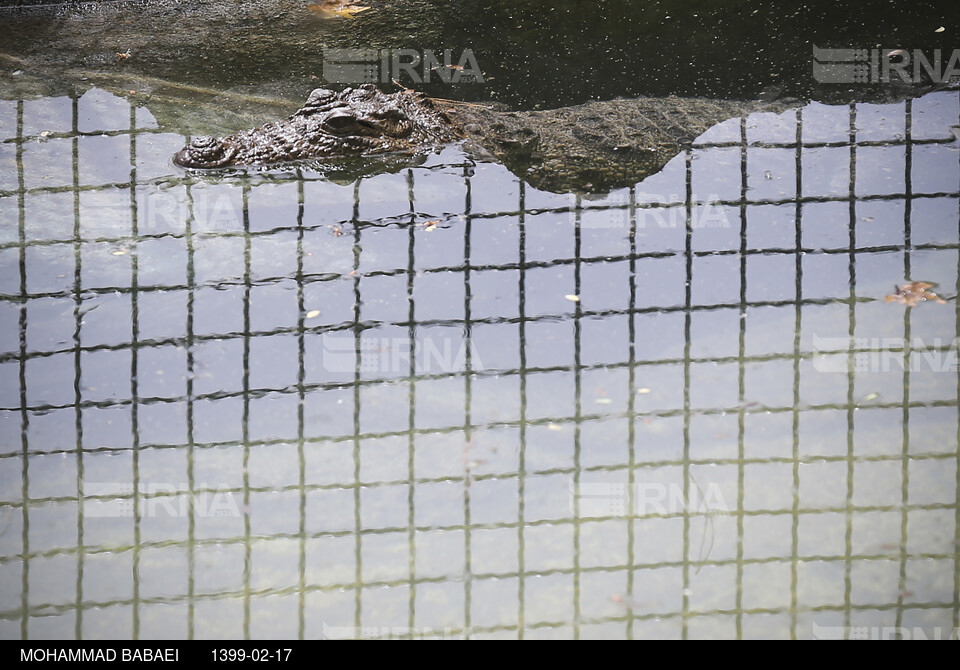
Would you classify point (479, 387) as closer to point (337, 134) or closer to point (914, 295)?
point (914, 295)

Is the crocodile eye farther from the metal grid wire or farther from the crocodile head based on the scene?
the metal grid wire

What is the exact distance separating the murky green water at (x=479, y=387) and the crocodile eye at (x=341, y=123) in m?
0.37

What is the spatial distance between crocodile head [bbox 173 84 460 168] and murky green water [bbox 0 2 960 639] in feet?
0.74

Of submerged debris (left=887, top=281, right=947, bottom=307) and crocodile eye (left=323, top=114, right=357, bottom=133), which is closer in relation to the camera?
submerged debris (left=887, top=281, right=947, bottom=307)

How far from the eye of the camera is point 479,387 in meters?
4.59

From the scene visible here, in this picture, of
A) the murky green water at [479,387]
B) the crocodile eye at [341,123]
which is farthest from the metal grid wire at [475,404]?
the crocodile eye at [341,123]

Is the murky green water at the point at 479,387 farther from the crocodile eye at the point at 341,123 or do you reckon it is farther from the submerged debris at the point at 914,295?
the crocodile eye at the point at 341,123

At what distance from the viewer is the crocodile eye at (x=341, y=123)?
22.5 feet

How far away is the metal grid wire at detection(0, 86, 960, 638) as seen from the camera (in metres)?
3.58

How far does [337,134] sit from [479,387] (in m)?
3.04
